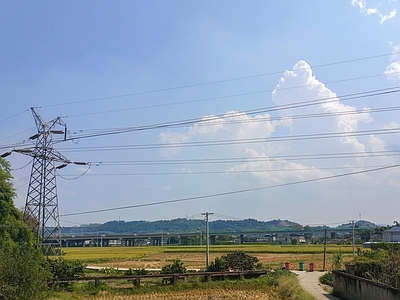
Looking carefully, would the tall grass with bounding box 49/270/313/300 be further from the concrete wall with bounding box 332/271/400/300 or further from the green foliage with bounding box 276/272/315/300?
the concrete wall with bounding box 332/271/400/300

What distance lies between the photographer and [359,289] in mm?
22125

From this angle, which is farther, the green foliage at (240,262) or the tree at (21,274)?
the green foliage at (240,262)

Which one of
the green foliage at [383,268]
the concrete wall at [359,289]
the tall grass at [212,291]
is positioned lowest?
the tall grass at [212,291]

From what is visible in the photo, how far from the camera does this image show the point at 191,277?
33094 millimetres

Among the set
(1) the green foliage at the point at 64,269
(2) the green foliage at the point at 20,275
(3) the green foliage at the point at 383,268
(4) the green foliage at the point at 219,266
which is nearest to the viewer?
(3) the green foliage at the point at 383,268

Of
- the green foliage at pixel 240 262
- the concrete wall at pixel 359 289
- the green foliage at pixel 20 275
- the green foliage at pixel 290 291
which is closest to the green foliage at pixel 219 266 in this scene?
the green foliage at pixel 240 262

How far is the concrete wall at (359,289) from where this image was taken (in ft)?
58.7

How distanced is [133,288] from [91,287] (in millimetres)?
2612

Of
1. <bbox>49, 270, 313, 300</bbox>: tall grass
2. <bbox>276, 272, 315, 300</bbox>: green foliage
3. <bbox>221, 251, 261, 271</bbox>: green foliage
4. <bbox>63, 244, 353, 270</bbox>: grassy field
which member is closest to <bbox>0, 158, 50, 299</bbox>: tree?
<bbox>49, 270, 313, 300</bbox>: tall grass

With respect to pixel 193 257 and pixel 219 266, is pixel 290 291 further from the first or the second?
pixel 193 257

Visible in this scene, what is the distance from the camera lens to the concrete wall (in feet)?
58.7

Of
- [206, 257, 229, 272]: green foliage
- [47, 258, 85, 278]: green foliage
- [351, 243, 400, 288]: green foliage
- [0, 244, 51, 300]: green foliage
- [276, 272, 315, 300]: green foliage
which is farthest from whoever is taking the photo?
[206, 257, 229, 272]: green foliage

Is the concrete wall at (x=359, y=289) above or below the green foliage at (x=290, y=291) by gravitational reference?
above

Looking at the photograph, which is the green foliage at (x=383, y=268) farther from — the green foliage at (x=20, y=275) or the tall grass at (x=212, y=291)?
the green foliage at (x=20, y=275)
